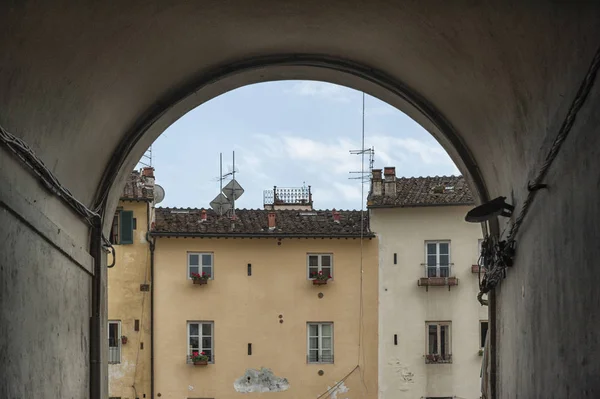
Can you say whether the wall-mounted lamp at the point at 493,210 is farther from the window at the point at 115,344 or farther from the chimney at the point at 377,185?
the chimney at the point at 377,185

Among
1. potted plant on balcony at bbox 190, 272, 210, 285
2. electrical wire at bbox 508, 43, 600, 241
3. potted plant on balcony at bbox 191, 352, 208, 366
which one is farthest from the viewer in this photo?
potted plant on balcony at bbox 190, 272, 210, 285

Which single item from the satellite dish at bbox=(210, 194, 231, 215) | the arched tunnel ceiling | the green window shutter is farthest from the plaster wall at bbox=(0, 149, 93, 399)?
the satellite dish at bbox=(210, 194, 231, 215)

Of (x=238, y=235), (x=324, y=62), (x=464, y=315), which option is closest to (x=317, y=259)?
(x=238, y=235)

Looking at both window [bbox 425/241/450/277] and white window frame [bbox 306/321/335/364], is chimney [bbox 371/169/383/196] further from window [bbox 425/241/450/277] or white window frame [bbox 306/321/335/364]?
white window frame [bbox 306/321/335/364]

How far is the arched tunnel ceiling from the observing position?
648cm

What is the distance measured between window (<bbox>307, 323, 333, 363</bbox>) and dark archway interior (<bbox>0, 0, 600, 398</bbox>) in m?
19.8

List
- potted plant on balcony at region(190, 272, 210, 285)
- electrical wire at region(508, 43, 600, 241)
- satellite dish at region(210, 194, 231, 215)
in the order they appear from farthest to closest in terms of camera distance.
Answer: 1. satellite dish at region(210, 194, 231, 215)
2. potted plant on balcony at region(190, 272, 210, 285)
3. electrical wire at region(508, 43, 600, 241)

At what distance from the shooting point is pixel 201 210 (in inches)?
1235

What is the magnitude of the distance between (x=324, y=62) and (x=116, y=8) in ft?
11.2

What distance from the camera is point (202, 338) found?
3023 cm

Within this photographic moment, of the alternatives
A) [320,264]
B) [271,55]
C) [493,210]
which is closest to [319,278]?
[320,264]

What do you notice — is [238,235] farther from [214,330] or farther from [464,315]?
[464,315]

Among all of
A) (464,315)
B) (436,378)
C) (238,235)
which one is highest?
(238,235)

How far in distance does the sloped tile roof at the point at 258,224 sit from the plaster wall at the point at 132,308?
2.63 feet
